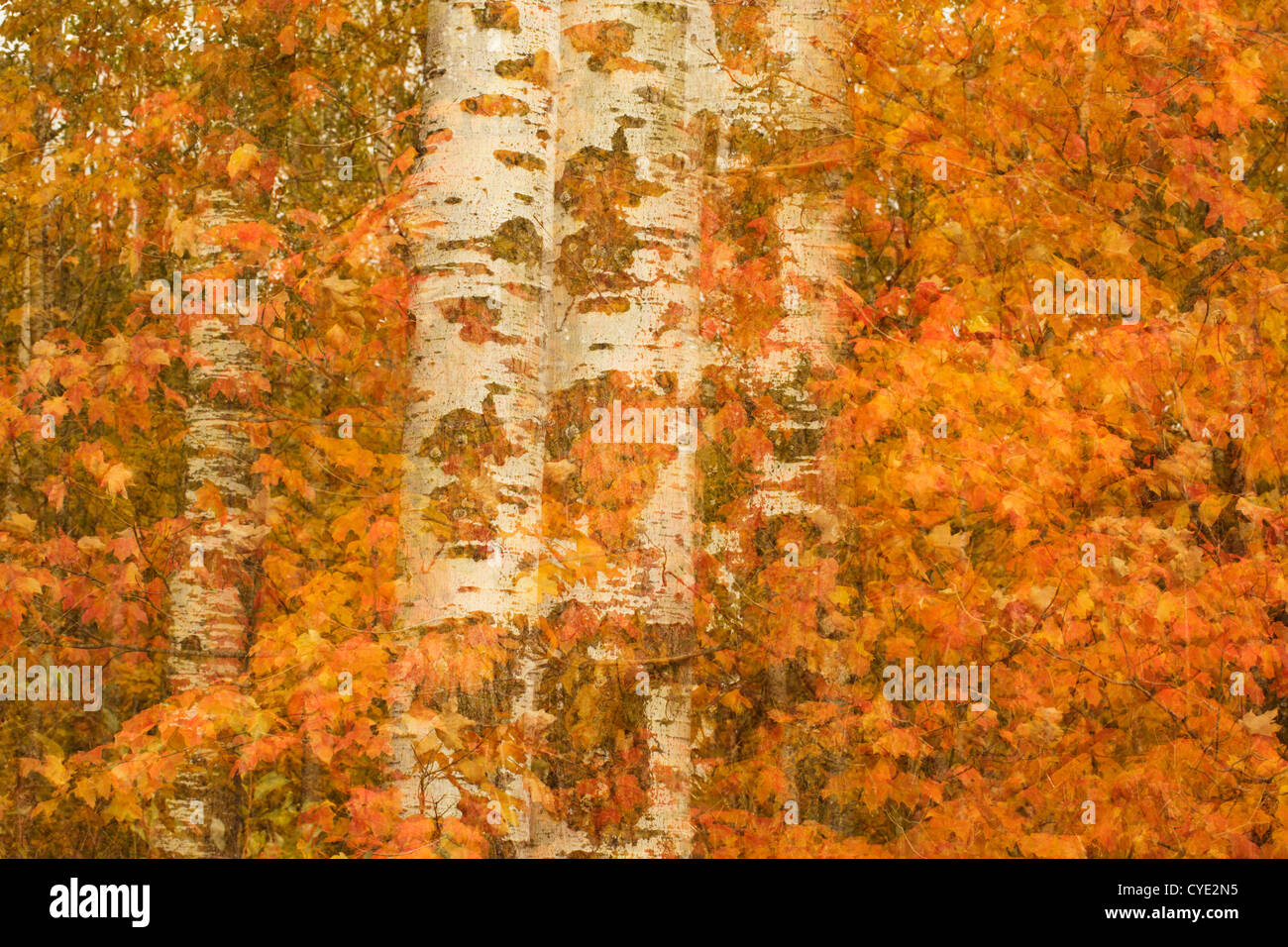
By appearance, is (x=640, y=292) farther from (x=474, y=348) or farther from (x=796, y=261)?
(x=796, y=261)

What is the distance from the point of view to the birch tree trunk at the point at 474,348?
427 centimetres

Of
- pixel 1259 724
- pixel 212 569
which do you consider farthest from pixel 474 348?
pixel 1259 724

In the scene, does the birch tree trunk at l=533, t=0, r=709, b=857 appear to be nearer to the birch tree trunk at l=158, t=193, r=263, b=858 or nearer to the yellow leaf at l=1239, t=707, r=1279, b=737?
the birch tree trunk at l=158, t=193, r=263, b=858

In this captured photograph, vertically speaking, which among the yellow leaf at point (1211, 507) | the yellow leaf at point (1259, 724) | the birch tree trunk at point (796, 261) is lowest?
the yellow leaf at point (1259, 724)

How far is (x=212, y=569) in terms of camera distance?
636 cm

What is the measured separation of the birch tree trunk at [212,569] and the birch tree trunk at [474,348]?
224 cm

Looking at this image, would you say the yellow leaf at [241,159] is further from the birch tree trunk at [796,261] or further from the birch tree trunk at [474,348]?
the birch tree trunk at [796,261]

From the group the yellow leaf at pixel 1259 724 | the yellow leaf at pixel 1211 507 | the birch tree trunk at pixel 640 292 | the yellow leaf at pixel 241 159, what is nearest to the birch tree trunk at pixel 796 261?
the birch tree trunk at pixel 640 292

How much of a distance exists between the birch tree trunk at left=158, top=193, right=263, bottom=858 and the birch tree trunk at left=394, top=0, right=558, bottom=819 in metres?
2.24

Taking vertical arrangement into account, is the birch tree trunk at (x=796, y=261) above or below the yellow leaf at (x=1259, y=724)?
above

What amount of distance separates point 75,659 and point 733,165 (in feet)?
21.8

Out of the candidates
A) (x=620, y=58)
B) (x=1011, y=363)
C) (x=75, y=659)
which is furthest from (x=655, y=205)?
(x=75, y=659)

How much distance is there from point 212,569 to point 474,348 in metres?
2.80

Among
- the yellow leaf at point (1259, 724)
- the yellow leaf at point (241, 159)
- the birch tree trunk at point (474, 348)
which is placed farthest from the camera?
the yellow leaf at point (241, 159)
